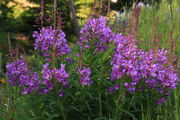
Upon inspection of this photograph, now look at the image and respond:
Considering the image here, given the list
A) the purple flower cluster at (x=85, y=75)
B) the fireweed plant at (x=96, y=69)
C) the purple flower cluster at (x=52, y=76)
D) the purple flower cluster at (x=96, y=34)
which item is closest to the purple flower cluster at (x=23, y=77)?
the fireweed plant at (x=96, y=69)

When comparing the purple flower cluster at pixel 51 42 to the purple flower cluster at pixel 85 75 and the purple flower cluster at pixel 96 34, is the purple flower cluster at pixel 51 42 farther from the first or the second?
the purple flower cluster at pixel 85 75

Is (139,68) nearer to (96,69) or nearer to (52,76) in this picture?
(96,69)

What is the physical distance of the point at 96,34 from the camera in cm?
293

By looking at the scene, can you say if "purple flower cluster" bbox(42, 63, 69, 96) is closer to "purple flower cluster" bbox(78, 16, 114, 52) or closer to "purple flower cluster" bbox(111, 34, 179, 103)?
"purple flower cluster" bbox(111, 34, 179, 103)

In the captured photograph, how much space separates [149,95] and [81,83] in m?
0.83

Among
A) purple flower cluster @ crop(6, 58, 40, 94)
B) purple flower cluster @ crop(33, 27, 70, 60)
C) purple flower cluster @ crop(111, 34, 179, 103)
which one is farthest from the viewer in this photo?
purple flower cluster @ crop(33, 27, 70, 60)

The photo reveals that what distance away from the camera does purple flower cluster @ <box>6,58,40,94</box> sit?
2.62 metres

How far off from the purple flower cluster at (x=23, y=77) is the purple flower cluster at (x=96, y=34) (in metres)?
0.60

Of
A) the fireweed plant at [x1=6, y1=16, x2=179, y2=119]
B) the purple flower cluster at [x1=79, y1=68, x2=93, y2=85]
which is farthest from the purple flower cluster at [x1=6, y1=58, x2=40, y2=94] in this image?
the purple flower cluster at [x1=79, y1=68, x2=93, y2=85]

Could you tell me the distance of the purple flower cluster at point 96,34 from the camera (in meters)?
2.90

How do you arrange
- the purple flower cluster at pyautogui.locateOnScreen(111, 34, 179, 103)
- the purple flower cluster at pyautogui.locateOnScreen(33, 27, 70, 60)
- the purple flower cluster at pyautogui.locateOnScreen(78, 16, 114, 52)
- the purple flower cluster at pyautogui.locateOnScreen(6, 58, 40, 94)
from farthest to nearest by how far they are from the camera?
1. the purple flower cluster at pyautogui.locateOnScreen(78, 16, 114, 52)
2. the purple flower cluster at pyautogui.locateOnScreen(33, 27, 70, 60)
3. the purple flower cluster at pyautogui.locateOnScreen(6, 58, 40, 94)
4. the purple flower cluster at pyautogui.locateOnScreen(111, 34, 179, 103)

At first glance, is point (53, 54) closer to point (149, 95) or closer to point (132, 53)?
point (132, 53)

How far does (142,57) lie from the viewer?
2646mm

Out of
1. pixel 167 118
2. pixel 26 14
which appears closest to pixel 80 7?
pixel 26 14
